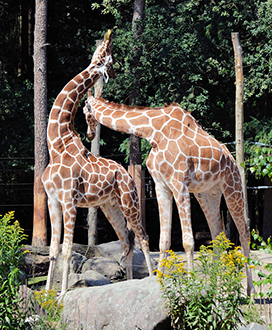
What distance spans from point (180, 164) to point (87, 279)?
262 centimetres

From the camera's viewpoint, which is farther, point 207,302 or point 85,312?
point 85,312

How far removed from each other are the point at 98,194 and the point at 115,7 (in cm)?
808

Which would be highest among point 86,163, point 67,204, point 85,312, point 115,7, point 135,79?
point 115,7

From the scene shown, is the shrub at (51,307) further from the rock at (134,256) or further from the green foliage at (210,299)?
the rock at (134,256)

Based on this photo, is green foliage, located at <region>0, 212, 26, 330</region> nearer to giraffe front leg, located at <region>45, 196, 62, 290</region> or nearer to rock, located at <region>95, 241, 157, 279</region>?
giraffe front leg, located at <region>45, 196, 62, 290</region>

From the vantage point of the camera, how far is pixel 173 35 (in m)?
12.7

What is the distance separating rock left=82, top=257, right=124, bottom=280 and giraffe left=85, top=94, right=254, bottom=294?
A: 2.29m

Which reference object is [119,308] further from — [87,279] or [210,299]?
[87,279]

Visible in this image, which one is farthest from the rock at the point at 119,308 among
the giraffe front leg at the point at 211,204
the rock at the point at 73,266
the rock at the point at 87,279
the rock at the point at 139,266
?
the rock at the point at 139,266

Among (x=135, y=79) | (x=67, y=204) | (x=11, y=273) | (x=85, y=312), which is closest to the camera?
(x=11, y=273)

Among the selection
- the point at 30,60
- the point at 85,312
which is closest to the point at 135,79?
the point at 30,60

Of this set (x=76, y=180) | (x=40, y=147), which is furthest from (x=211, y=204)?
(x=40, y=147)

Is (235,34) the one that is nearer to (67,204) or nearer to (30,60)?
(67,204)

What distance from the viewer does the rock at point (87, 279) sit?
23.1ft
